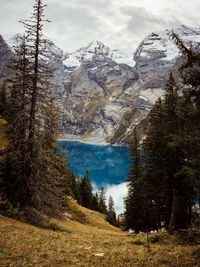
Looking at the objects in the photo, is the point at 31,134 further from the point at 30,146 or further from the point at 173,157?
the point at 173,157

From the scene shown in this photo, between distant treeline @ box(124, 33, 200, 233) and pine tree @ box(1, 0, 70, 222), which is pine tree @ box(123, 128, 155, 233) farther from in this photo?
pine tree @ box(1, 0, 70, 222)

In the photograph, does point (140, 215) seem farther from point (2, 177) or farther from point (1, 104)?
point (1, 104)

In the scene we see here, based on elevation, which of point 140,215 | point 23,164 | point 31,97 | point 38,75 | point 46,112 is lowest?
point 140,215

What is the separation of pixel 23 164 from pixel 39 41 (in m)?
9.60

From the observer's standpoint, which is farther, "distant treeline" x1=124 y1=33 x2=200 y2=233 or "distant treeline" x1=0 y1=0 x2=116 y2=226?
"distant treeline" x1=0 y1=0 x2=116 y2=226

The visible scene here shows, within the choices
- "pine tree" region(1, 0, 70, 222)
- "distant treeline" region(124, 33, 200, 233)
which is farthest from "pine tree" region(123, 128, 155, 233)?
"pine tree" region(1, 0, 70, 222)

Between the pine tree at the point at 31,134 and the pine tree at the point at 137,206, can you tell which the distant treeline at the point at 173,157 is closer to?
the pine tree at the point at 137,206

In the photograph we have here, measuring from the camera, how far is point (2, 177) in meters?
14.7

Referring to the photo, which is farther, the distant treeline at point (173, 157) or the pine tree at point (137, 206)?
the pine tree at point (137, 206)

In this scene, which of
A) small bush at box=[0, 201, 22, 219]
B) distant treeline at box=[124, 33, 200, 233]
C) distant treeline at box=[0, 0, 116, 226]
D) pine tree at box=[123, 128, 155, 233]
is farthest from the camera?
pine tree at box=[123, 128, 155, 233]

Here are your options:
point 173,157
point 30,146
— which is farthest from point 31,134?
point 173,157

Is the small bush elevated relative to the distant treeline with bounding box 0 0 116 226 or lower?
lower

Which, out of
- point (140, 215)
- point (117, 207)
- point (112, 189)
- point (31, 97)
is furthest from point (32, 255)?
point (112, 189)

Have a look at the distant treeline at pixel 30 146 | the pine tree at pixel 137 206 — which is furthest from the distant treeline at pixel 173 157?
the distant treeline at pixel 30 146
